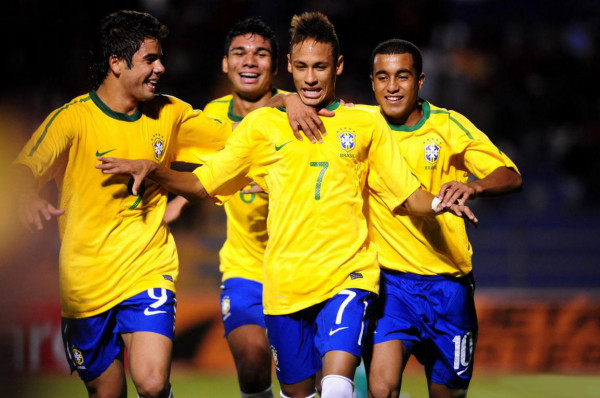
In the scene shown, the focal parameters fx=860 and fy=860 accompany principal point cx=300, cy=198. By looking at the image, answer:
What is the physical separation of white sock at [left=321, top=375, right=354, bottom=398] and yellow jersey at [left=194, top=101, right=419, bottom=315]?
0.41m

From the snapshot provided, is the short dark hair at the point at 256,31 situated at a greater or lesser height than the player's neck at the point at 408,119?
greater

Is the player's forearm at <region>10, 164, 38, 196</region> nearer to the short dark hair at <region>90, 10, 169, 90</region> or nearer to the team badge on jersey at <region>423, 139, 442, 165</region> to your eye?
the short dark hair at <region>90, 10, 169, 90</region>

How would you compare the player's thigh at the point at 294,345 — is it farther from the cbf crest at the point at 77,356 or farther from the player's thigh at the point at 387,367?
the cbf crest at the point at 77,356

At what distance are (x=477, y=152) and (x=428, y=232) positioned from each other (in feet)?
→ 1.79

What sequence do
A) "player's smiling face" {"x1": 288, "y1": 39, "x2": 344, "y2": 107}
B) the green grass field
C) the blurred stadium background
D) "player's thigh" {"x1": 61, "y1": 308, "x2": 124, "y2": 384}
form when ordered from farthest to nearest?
the blurred stadium background
the green grass field
"player's thigh" {"x1": 61, "y1": 308, "x2": 124, "y2": 384}
"player's smiling face" {"x1": 288, "y1": 39, "x2": 344, "y2": 107}

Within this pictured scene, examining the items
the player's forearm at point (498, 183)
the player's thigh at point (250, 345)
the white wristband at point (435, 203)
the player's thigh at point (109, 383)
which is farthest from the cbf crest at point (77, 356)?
the player's forearm at point (498, 183)

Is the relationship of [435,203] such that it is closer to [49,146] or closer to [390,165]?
[390,165]

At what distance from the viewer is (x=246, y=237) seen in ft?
18.6

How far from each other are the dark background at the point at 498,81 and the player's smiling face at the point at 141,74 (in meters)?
5.51

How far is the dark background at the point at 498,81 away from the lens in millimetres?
11195

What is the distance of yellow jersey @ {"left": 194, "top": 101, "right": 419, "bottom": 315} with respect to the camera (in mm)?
4406

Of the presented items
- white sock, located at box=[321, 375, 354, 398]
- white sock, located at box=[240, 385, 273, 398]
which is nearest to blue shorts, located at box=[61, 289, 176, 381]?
white sock, located at box=[321, 375, 354, 398]

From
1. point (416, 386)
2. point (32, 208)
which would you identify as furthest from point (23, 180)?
point (416, 386)

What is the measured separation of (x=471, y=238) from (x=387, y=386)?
22.9 feet
